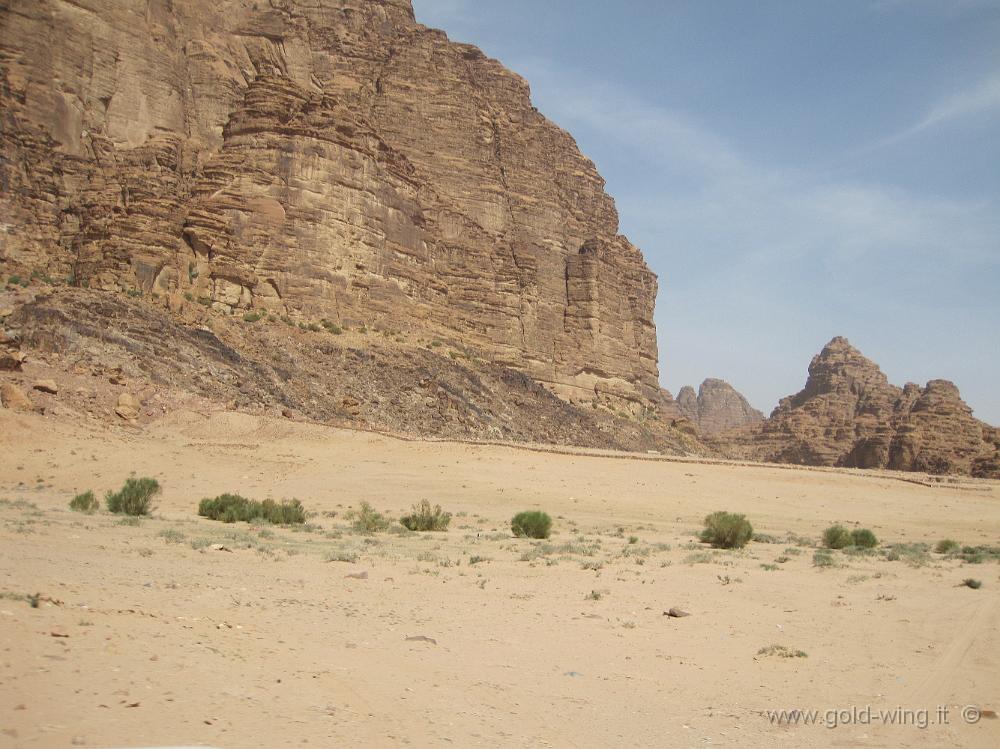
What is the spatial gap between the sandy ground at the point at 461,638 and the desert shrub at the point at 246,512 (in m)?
0.48

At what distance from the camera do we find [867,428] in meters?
78.8

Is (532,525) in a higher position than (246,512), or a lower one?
higher

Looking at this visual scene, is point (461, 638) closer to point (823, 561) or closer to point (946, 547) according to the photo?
point (823, 561)

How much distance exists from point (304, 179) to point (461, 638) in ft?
129

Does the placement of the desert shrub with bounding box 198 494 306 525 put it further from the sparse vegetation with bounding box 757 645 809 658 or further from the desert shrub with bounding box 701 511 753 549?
the sparse vegetation with bounding box 757 645 809 658

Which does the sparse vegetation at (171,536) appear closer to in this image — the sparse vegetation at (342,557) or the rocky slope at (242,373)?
the sparse vegetation at (342,557)

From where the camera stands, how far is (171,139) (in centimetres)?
4319

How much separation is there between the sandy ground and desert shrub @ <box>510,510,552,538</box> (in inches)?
16.5

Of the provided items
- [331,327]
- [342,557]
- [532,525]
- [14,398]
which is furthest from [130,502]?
[331,327]

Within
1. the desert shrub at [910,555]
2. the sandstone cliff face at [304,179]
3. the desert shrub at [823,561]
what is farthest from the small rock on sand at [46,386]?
the desert shrub at [910,555]

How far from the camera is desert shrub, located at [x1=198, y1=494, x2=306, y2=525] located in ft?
53.3

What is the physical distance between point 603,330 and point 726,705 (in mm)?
62406

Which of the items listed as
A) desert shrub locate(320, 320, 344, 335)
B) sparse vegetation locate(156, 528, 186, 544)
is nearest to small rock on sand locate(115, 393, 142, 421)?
sparse vegetation locate(156, 528, 186, 544)

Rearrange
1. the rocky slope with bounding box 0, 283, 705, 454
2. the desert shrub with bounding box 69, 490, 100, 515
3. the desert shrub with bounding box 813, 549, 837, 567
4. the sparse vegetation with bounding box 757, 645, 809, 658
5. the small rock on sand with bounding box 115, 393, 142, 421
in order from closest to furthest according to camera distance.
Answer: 1. the sparse vegetation with bounding box 757, 645, 809, 658
2. the desert shrub with bounding box 813, 549, 837, 567
3. the desert shrub with bounding box 69, 490, 100, 515
4. the small rock on sand with bounding box 115, 393, 142, 421
5. the rocky slope with bounding box 0, 283, 705, 454
